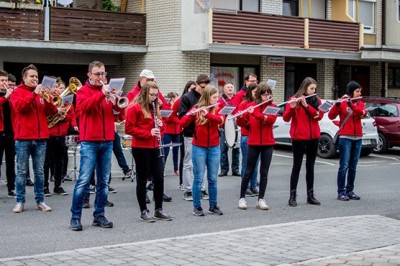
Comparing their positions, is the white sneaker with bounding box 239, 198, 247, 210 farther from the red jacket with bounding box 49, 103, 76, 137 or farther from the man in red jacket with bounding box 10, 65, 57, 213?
the red jacket with bounding box 49, 103, 76, 137

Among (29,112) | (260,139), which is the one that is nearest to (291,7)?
(260,139)

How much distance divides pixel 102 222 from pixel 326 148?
1162 cm

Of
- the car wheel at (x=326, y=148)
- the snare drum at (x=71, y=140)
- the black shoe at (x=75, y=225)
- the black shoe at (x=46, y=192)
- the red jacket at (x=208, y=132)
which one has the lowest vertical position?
the black shoe at (x=75, y=225)

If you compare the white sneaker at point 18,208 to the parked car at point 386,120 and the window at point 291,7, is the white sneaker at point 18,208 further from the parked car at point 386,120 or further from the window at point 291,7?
the window at point 291,7

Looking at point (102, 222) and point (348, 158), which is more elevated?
point (348, 158)

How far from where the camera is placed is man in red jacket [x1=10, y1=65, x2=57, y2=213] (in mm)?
10094

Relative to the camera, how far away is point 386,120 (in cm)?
2116

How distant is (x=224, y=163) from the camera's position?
15328mm

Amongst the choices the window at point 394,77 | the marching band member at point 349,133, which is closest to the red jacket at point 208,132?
the marching band member at point 349,133

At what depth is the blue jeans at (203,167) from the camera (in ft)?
33.5

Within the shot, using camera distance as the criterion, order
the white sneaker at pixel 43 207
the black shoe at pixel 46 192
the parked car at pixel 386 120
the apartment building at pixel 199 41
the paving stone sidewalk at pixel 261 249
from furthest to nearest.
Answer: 1. the apartment building at pixel 199 41
2. the parked car at pixel 386 120
3. the black shoe at pixel 46 192
4. the white sneaker at pixel 43 207
5. the paving stone sidewalk at pixel 261 249

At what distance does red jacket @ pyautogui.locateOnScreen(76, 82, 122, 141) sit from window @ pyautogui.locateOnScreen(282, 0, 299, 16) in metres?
19.8

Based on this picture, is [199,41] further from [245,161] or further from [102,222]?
[102,222]

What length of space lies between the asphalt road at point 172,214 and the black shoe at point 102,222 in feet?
0.35
